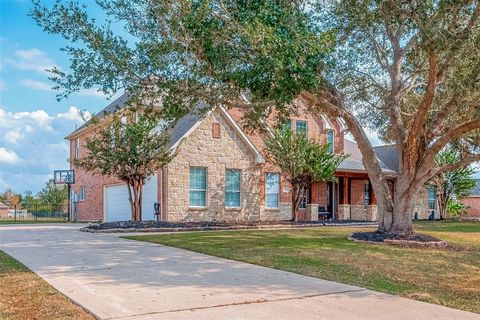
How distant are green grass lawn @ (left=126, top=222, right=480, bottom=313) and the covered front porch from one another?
12.2m

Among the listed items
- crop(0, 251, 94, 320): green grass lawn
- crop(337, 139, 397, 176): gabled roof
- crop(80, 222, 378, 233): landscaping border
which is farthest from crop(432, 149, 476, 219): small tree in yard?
crop(0, 251, 94, 320): green grass lawn

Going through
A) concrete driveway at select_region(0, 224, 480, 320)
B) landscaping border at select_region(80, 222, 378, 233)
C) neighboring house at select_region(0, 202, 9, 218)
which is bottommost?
neighboring house at select_region(0, 202, 9, 218)

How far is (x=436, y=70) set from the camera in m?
12.7

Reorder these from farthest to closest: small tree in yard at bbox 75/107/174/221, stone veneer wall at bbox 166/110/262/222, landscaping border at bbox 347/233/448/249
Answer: stone veneer wall at bbox 166/110/262/222, small tree in yard at bbox 75/107/174/221, landscaping border at bbox 347/233/448/249

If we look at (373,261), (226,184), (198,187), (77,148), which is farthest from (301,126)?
(373,261)

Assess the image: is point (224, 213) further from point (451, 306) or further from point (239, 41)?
point (451, 306)

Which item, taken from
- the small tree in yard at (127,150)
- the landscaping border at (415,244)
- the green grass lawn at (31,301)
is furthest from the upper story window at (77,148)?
the green grass lawn at (31,301)

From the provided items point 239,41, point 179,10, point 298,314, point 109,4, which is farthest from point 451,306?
point 109,4

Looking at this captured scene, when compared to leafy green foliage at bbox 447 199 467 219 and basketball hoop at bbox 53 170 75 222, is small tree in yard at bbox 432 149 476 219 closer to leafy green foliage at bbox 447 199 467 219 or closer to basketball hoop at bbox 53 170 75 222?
leafy green foliage at bbox 447 199 467 219

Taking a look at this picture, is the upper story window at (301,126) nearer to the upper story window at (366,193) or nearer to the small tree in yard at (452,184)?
the upper story window at (366,193)

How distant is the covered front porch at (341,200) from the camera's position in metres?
26.4

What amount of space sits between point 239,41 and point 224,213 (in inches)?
542

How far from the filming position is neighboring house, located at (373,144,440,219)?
3027 centimetres

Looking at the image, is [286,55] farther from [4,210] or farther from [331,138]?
[4,210]
